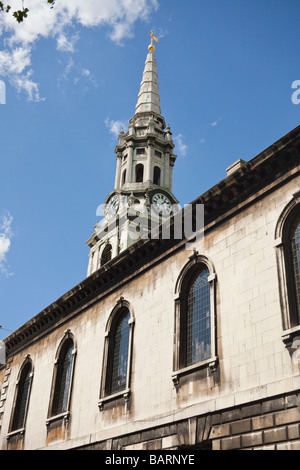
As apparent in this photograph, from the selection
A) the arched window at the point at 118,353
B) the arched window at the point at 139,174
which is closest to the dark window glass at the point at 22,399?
the arched window at the point at 118,353

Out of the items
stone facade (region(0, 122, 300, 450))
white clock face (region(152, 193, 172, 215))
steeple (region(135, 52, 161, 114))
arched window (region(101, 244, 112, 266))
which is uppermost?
steeple (region(135, 52, 161, 114))

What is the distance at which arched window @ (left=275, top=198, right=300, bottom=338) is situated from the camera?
13.1 meters

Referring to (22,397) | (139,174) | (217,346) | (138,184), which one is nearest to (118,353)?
(217,346)

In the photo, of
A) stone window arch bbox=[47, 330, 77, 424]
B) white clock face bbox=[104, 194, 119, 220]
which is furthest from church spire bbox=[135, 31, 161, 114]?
stone window arch bbox=[47, 330, 77, 424]

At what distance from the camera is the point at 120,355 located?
64.6 feet

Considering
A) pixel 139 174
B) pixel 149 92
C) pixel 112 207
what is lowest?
pixel 112 207

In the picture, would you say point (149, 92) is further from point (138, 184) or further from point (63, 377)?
point (63, 377)

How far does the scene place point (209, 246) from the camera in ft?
54.7

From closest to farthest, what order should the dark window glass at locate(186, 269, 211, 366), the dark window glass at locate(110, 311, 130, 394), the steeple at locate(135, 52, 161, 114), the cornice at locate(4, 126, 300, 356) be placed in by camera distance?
the cornice at locate(4, 126, 300, 356)
the dark window glass at locate(186, 269, 211, 366)
the dark window glass at locate(110, 311, 130, 394)
the steeple at locate(135, 52, 161, 114)

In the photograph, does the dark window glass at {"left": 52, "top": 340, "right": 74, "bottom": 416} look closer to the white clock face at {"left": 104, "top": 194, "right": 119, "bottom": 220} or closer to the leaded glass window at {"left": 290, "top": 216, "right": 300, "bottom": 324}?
the leaded glass window at {"left": 290, "top": 216, "right": 300, "bottom": 324}

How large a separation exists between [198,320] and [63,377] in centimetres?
909

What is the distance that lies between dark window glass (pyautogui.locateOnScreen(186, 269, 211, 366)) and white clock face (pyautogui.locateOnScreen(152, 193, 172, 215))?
32697mm

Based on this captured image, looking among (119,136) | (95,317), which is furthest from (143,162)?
(95,317)

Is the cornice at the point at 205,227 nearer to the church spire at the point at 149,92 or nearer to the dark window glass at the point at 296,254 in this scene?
the dark window glass at the point at 296,254
